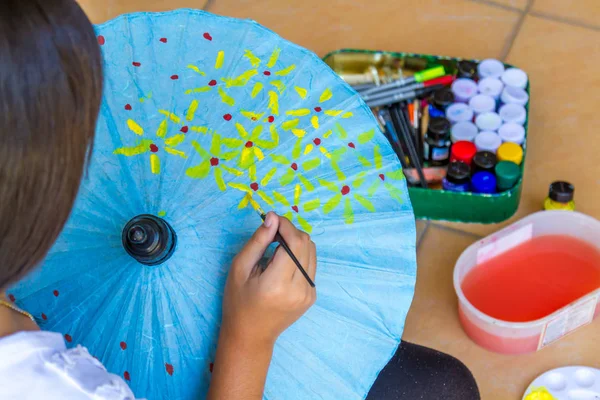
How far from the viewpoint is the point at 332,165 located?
696mm

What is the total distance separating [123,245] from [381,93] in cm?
69

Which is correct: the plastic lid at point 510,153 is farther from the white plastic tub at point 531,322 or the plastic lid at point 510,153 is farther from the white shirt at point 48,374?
the white shirt at point 48,374

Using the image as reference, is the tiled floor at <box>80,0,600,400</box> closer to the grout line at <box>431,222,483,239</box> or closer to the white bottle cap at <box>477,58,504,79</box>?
the grout line at <box>431,222,483,239</box>

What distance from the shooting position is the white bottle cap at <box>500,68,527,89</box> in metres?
1.19

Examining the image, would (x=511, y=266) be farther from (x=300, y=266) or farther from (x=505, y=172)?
(x=300, y=266)

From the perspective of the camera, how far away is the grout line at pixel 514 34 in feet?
4.34

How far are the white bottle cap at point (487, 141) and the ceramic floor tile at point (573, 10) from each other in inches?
14.2

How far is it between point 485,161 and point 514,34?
37 cm

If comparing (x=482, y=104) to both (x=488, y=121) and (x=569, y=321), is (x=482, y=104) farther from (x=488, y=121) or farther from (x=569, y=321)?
(x=569, y=321)

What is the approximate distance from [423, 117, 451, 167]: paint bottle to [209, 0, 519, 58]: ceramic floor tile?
259 mm

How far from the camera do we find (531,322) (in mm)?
945

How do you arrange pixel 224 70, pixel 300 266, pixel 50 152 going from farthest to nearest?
pixel 224 70, pixel 300 266, pixel 50 152

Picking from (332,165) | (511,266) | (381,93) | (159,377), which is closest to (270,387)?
(159,377)

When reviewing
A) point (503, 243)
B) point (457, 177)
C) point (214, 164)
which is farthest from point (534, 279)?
point (214, 164)
